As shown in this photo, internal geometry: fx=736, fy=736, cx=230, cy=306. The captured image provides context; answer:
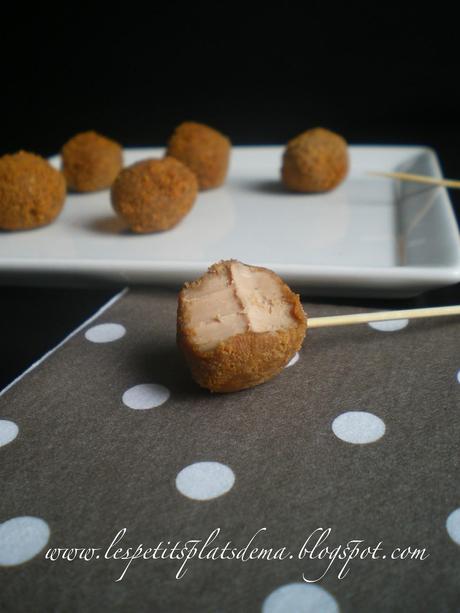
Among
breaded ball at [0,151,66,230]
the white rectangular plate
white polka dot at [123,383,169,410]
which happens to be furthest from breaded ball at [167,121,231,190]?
white polka dot at [123,383,169,410]

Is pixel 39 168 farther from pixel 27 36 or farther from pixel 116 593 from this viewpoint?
pixel 27 36

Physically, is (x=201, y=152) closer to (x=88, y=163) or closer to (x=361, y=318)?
(x=88, y=163)

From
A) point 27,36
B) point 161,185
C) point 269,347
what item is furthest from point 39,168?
point 27,36

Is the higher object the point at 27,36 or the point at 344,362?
the point at 27,36

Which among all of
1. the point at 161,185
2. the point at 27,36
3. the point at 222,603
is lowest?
the point at 222,603

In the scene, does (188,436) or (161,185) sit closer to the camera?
(188,436)

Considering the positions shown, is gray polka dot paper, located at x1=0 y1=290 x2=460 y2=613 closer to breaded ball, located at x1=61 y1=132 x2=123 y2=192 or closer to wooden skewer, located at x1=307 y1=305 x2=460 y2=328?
wooden skewer, located at x1=307 y1=305 x2=460 y2=328
